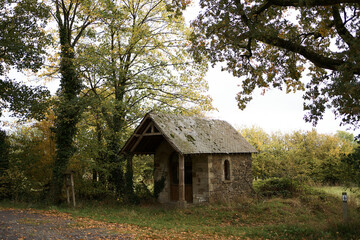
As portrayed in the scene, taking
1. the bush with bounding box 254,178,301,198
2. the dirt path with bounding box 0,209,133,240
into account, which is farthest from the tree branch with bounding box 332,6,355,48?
the bush with bounding box 254,178,301,198

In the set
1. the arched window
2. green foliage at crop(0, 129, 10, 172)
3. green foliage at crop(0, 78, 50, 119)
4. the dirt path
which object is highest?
green foliage at crop(0, 78, 50, 119)

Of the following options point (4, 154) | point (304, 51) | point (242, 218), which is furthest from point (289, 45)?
point (4, 154)

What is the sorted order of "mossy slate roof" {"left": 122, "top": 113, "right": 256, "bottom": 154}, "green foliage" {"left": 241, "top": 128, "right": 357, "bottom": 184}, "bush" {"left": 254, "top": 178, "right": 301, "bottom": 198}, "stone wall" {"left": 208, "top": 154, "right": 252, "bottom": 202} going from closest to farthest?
1. "mossy slate roof" {"left": 122, "top": 113, "right": 256, "bottom": 154}
2. "stone wall" {"left": 208, "top": 154, "right": 252, "bottom": 202}
3. "bush" {"left": 254, "top": 178, "right": 301, "bottom": 198}
4. "green foliage" {"left": 241, "top": 128, "right": 357, "bottom": 184}

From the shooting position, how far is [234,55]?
12.8 m

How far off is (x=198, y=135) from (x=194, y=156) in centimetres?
120

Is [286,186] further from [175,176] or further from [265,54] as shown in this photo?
[265,54]

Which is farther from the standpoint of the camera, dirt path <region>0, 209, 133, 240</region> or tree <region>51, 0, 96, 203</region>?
tree <region>51, 0, 96, 203</region>

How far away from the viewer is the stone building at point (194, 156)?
622 inches

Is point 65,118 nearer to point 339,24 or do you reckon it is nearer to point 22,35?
point 22,35

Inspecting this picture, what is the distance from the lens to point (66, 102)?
17031 mm

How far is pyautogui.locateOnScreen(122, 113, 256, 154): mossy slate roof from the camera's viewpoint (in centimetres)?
1520

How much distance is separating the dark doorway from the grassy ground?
1.94 metres

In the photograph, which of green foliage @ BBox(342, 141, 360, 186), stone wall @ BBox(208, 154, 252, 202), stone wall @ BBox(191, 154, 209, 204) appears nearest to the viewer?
green foliage @ BBox(342, 141, 360, 186)

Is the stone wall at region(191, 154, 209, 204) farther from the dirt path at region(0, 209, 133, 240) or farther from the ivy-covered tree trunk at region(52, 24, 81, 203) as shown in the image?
the ivy-covered tree trunk at region(52, 24, 81, 203)
